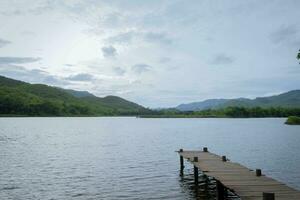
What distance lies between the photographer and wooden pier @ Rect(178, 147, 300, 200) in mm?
20058

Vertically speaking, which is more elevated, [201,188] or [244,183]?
[244,183]

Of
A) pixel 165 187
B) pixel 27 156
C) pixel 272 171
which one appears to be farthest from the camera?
pixel 27 156

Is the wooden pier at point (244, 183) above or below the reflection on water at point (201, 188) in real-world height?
above

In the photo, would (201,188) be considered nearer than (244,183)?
No

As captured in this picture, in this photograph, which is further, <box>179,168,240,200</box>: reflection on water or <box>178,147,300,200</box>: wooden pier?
<box>179,168,240,200</box>: reflection on water

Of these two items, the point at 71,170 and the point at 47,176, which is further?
the point at 71,170

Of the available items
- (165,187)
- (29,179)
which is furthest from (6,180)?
(165,187)

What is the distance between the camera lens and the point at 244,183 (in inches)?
934

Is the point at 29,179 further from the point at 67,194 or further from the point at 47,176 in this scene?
the point at 67,194

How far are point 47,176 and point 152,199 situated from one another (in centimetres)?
1380

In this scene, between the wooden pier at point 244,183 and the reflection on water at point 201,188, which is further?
the reflection on water at point 201,188

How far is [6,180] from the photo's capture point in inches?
1384

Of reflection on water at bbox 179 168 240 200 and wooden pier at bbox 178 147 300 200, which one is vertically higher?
wooden pier at bbox 178 147 300 200

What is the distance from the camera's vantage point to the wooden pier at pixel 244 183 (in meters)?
20.1
